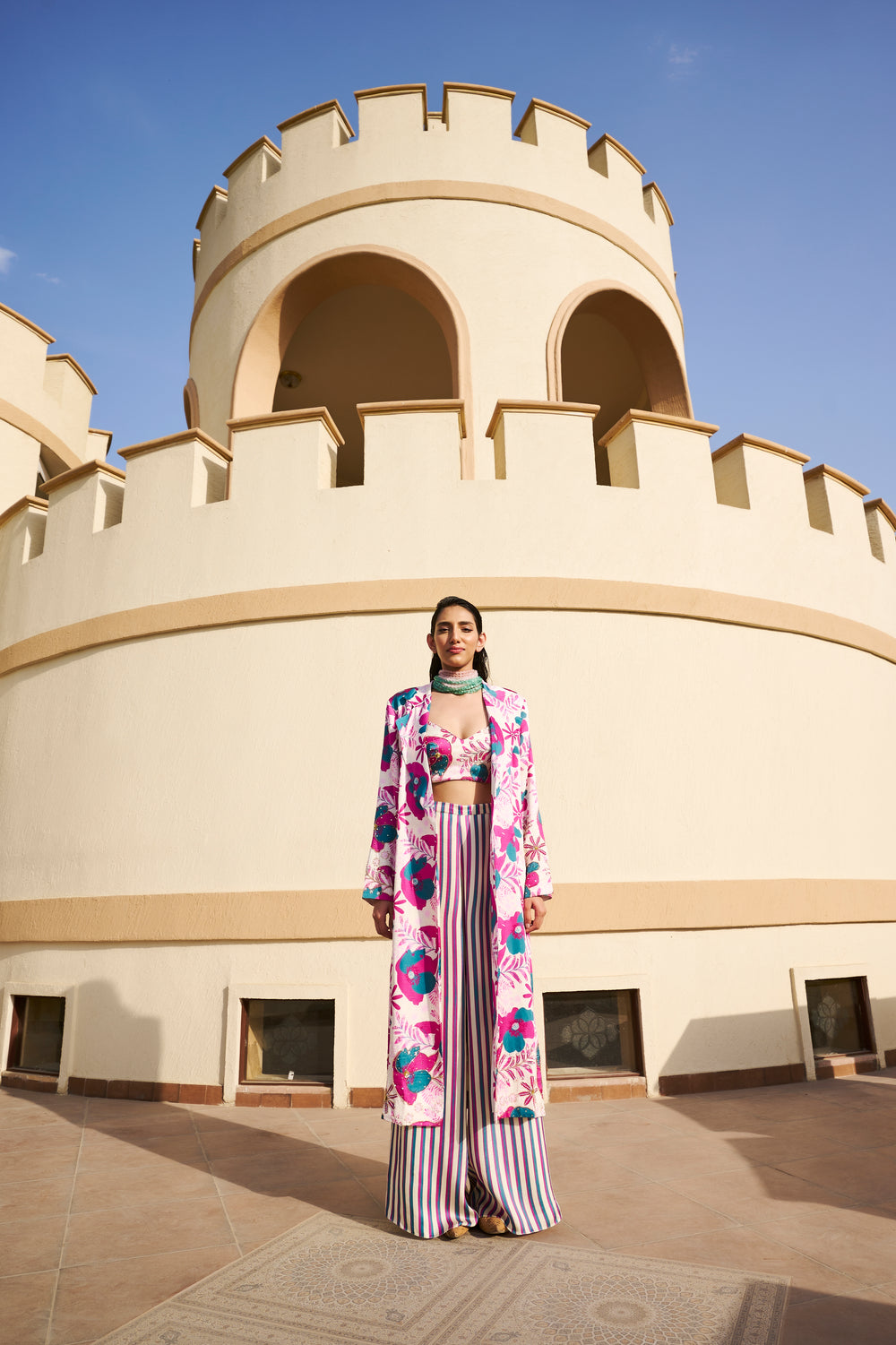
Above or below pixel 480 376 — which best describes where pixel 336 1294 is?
below

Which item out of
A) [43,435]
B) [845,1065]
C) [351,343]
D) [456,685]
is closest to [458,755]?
[456,685]

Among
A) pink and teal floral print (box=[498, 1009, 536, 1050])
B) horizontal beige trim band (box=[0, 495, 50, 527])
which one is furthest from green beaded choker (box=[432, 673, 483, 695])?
horizontal beige trim band (box=[0, 495, 50, 527])

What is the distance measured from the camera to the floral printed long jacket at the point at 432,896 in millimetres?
3088

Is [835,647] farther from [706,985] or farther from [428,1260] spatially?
[428,1260]

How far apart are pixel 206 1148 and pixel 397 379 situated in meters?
8.80

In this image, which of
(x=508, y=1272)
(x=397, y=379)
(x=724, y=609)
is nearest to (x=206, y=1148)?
(x=508, y=1272)

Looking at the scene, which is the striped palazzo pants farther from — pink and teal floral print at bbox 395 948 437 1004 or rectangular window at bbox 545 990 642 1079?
rectangular window at bbox 545 990 642 1079

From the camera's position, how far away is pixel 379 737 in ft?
17.5

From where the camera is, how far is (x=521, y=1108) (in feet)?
10.0

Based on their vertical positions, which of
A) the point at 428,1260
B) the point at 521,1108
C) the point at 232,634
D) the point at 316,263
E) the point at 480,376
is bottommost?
the point at 428,1260

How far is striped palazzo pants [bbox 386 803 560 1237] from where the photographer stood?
296 cm

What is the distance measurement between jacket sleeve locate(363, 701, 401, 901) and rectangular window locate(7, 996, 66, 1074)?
3.55 meters

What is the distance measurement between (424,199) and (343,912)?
6.07 metres

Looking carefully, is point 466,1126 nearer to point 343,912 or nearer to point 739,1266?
point 739,1266
